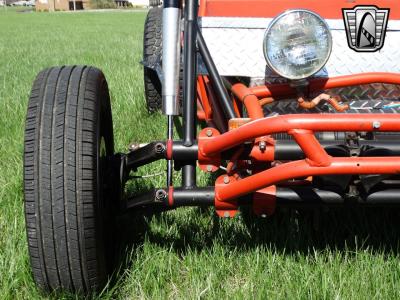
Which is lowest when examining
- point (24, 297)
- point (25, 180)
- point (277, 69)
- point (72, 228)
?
point (24, 297)

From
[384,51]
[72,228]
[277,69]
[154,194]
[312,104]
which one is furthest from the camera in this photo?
[384,51]

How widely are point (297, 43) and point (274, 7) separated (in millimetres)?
547

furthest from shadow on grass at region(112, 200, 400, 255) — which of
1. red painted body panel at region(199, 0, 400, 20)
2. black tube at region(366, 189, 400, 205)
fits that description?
red painted body panel at region(199, 0, 400, 20)

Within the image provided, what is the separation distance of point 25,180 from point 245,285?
2.84 ft

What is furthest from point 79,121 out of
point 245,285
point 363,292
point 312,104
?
point 363,292

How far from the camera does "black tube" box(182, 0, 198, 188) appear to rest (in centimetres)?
184

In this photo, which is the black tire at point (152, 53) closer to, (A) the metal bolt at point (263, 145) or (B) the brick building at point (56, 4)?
(A) the metal bolt at point (263, 145)

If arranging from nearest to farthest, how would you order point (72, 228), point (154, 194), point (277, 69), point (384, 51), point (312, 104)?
point (72, 228), point (154, 194), point (277, 69), point (312, 104), point (384, 51)

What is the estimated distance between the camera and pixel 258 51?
2.39m

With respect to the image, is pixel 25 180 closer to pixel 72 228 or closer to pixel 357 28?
pixel 72 228

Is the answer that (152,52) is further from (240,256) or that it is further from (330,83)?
(240,256)

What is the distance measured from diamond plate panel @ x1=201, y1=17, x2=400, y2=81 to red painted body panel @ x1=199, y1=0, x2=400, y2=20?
55mm

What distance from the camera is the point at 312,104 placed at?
219 centimetres

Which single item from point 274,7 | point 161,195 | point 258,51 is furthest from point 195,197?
point 274,7
